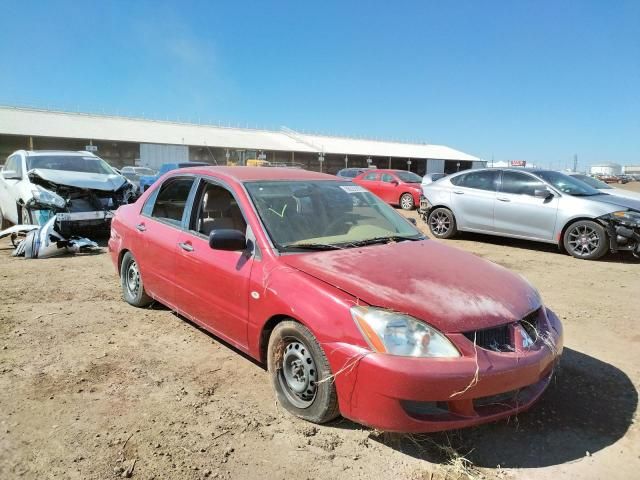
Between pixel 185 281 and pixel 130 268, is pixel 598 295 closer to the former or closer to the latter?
pixel 185 281

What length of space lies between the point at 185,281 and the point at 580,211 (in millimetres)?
7025

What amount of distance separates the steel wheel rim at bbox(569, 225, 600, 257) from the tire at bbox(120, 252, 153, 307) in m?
7.05

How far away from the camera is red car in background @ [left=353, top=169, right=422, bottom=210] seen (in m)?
16.8

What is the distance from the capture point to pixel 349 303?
2527 millimetres

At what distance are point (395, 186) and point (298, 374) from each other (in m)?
15.1

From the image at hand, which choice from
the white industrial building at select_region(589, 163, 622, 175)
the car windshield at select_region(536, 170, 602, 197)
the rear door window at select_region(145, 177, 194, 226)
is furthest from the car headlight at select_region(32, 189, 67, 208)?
the white industrial building at select_region(589, 163, 622, 175)

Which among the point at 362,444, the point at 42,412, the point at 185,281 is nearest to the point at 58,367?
the point at 42,412

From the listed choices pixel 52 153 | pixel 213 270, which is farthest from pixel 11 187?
pixel 213 270

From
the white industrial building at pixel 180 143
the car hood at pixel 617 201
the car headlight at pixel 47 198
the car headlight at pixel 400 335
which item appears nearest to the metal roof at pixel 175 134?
the white industrial building at pixel 180 143

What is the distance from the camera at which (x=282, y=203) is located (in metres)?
3.59

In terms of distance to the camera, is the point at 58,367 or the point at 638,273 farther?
the point at 638,273

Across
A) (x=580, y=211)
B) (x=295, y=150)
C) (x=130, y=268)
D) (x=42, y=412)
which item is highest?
(x=295, y=150)

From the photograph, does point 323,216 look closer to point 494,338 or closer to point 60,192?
point 494,338

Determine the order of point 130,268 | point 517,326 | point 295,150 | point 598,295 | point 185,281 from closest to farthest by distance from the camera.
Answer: point 517,326
point 185,281
point 130,268
point 598,295
point 295,150
